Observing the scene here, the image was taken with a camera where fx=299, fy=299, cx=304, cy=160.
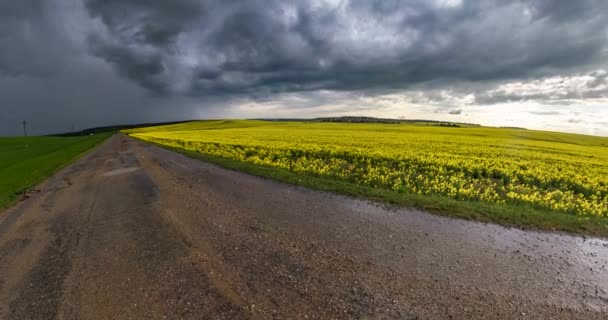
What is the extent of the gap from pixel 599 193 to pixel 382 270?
1426cm

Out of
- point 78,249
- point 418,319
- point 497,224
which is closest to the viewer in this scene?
point 418,319

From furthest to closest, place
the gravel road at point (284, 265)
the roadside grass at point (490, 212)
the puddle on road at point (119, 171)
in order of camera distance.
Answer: the puddle on road at point (119, 171) < the roadside grass at point (490, 212) < the gravel road at point (284, 265)

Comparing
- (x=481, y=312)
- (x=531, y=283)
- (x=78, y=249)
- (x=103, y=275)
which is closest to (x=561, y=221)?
(x=531, y=283)

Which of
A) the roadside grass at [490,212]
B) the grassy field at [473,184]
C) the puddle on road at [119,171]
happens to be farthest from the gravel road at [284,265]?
the puddle on road at [119,171]

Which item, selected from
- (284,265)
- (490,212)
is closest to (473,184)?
(490,212)

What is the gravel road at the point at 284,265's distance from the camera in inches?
185

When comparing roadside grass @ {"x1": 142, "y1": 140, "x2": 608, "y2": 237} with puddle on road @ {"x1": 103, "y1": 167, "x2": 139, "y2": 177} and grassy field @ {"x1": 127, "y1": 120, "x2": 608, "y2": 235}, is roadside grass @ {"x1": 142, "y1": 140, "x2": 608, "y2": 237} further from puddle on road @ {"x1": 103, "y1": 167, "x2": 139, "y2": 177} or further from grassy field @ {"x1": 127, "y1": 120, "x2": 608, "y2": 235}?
puddle on road @ {"x1": 103, "y1": 167, "x2": 139, "y2": 177}

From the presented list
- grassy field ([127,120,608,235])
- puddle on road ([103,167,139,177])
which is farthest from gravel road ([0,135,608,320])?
puddle on road ([103,167,139,177])

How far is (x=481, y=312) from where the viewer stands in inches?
182

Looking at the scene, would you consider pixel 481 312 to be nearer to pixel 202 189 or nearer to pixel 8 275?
pixel 8 275

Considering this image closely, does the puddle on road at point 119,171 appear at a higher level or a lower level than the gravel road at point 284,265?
higher

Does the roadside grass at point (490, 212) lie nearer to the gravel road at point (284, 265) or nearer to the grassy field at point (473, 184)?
the grassy field at point (473, 184)

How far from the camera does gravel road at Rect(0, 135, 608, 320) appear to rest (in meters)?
4.70

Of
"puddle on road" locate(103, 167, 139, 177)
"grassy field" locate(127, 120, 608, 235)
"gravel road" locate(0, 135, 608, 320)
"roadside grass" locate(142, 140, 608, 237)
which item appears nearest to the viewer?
"gravel road" locate(0, 135, 608, 320)
